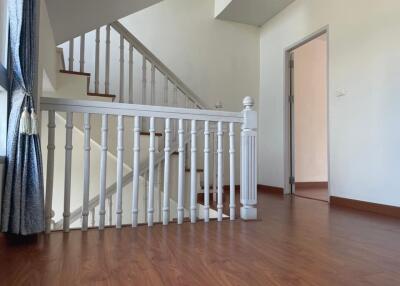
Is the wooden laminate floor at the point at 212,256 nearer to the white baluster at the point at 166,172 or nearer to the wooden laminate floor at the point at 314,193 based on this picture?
the white baluster at the point at 166,172

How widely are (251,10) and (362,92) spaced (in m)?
2.12

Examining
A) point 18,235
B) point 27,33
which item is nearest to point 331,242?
point 18,235

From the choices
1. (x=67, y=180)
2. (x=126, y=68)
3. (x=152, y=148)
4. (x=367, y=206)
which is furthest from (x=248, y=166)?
(x=126, y=68)

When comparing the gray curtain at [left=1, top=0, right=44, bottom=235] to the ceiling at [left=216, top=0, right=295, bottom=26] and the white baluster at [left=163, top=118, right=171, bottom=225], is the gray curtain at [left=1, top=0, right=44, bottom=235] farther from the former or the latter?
the ceiling at [left=216, top=0, right=295, bottom=26]

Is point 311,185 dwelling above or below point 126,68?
below

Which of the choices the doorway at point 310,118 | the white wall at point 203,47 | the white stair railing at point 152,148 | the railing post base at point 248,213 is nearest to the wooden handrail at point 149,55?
the white wall at point 203,47

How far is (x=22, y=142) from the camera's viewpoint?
1473mm

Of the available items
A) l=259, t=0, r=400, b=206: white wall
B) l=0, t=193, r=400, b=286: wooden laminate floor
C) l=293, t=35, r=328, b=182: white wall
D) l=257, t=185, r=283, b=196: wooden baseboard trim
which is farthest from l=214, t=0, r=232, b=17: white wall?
l=0, t=193, r=400, b=286: wooden laminate floor

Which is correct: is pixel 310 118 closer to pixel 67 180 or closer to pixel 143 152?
pixel 143 152

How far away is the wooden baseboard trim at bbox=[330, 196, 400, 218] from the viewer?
8.22 feet

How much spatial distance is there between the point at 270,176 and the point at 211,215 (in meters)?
1.88

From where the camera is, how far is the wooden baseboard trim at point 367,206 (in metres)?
2.51

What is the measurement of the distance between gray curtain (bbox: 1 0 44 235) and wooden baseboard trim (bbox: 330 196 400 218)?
8.75ft

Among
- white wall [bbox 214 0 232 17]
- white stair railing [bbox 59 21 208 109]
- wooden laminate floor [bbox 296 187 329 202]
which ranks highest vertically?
white wall [bbox 214 0 232 17]
